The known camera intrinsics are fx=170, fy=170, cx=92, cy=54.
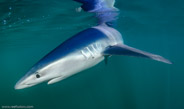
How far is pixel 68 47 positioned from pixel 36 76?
1.96 feet

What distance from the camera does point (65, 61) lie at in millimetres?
2221

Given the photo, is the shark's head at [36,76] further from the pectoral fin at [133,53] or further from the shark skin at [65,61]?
the pectoral fin at [133,53]

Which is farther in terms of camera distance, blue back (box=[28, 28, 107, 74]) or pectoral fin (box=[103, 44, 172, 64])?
pectoral fin (box=[103, 44, 172, 64])

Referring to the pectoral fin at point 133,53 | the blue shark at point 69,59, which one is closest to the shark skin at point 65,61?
the blue shark at point 69,59

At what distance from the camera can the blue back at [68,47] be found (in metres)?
2.16

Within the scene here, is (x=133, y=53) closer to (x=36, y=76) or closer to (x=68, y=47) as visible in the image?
(x=68, y=47)

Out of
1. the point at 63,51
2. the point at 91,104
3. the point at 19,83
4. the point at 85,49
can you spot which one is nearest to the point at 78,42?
the point at 85,49

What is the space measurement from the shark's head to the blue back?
0.12 ft

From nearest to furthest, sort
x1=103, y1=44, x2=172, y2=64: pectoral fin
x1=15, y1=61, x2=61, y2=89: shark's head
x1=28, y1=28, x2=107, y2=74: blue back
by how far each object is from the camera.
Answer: x1=15, y1=61, x2=61, y2=89: shark's head < x1=28, y1=28, x2=107, y2=74: blue back < x1=103, y1=44, x2=172, y2=64: pectoral fin

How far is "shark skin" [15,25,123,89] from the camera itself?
206 cm

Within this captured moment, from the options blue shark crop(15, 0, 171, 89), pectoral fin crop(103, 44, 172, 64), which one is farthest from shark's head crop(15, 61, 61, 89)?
pectoral fin crop(103, 44, 172, 64)

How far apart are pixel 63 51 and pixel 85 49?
1.23 ft

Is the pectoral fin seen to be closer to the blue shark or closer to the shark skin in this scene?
the blue shark

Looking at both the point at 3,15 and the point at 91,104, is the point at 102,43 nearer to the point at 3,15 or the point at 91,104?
the point at 3,15
